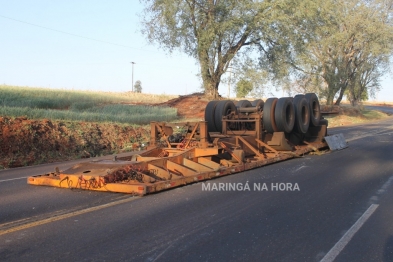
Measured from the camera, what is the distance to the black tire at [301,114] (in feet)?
43.9

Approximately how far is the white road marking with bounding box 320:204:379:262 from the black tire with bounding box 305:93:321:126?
23.6ft

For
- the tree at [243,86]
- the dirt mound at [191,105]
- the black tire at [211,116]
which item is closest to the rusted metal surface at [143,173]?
the black tire at [211,116]

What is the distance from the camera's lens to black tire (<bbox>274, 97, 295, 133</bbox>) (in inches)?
483

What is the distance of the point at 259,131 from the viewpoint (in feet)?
39.2

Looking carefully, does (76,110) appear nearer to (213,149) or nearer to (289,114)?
(289,114)

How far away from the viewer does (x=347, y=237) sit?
5820 millimetres

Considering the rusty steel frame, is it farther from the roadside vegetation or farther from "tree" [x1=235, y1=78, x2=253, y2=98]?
"tree" [x1=235, y1=78, x2=253, y2=98]

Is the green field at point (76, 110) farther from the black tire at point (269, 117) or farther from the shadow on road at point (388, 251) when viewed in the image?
the shadow on road at point (388, 251)

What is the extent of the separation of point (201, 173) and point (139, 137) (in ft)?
36.0

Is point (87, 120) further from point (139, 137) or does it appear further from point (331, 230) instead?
point (331, 230)

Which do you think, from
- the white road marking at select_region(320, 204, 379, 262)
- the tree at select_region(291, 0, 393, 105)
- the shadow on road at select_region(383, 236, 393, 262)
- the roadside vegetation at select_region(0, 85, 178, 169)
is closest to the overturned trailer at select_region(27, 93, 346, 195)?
the roadside vegetation at select_region(0, 85, 178, 169)

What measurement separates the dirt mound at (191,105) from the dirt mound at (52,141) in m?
10.8

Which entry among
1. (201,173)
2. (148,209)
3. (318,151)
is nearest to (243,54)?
(318,151)

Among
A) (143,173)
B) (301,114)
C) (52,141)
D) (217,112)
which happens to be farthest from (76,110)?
(143,173)
